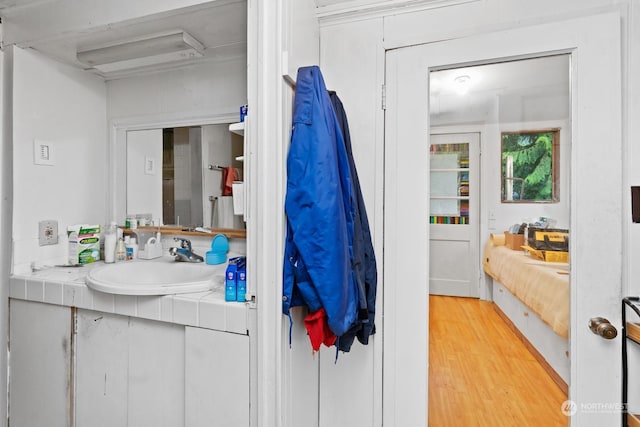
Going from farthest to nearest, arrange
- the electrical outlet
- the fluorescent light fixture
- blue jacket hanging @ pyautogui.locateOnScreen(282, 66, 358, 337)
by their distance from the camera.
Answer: the electrical outlet, the fluorescent light fixture, blue jacket hanging @ pyautogui.locateOnScreen(282, 66, 358, 337)

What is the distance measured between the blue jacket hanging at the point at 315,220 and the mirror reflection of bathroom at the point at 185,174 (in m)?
0.69

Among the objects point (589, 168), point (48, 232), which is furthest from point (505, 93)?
point (48, 232)

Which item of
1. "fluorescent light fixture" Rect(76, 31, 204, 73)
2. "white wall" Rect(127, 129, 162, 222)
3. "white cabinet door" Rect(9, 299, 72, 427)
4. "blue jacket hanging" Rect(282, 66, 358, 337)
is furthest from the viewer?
"white wall" Rect(127, 129, 162, 222)

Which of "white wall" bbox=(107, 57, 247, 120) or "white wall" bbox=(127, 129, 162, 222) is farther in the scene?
"white wall" bbox=(127, 129, 162, 222)

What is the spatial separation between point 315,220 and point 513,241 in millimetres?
825

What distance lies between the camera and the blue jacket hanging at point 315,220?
3.28ft

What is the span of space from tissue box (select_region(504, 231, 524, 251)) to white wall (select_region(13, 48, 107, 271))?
2.14m

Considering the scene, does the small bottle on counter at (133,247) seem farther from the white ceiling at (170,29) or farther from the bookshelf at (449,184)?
the bookshelf at (449,184)

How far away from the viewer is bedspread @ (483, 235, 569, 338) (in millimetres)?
1174

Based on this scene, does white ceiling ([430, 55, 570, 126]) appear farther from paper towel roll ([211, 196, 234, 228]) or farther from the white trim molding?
paper towel roll ([211, 196, 234, 228])

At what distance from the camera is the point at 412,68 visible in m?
1.31

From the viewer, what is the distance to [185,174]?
1.81 meters

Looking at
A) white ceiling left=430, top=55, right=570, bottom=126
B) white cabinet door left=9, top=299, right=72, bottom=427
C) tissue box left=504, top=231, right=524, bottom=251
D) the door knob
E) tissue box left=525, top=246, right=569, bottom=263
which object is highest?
white ceiling left=430, top=55, right=570, bottom=126

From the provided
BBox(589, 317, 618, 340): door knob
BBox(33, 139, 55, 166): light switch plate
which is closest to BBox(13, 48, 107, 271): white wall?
BBox(33, 139, 55, 166): light switch plate
